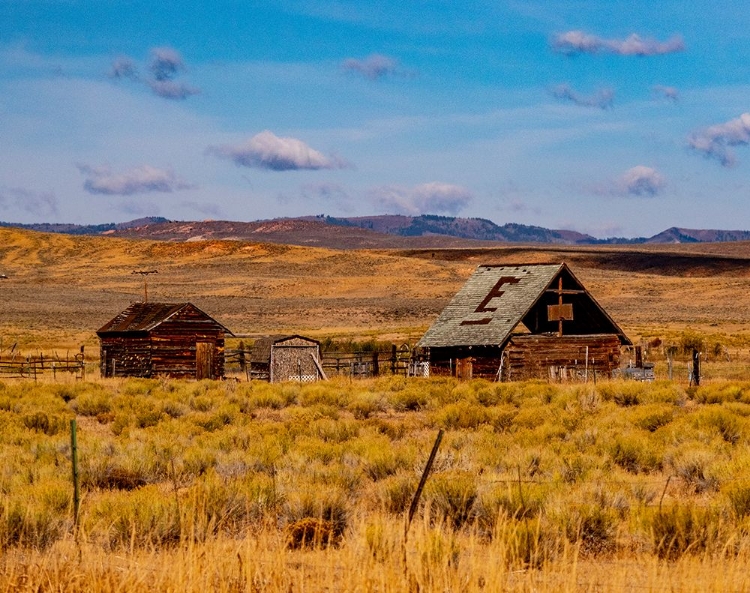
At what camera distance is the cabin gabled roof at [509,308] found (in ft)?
102

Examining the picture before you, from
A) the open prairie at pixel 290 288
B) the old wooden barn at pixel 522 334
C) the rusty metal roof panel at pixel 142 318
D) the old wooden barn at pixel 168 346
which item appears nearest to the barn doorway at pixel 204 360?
the old wooden barn at pixel 168 346

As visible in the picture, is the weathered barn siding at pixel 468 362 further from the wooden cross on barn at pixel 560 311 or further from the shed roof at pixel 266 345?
the shed roof at pixel 266 345

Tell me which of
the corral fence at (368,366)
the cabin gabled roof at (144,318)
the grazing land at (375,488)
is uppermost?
the cabin gabled roof at (144,318)

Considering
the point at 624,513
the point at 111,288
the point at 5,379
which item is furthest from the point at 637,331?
the point at 111,288

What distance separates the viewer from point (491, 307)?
32.3 m

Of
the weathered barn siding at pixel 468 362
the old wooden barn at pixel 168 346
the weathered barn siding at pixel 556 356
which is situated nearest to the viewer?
the weathered barn siding at pixel 468 362

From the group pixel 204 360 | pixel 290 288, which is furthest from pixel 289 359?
pixel 290 288

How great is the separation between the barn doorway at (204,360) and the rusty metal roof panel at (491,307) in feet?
27.8

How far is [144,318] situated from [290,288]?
7237 centimetres

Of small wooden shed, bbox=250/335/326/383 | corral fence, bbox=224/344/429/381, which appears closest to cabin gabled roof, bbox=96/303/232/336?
small wooden shed, bbox=250/335/326/383

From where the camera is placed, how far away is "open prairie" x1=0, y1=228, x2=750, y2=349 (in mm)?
74875

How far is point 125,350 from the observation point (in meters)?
36.6

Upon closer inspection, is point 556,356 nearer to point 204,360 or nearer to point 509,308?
point 509,308

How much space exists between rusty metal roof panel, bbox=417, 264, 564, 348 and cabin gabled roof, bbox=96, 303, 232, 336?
8.55 metres
